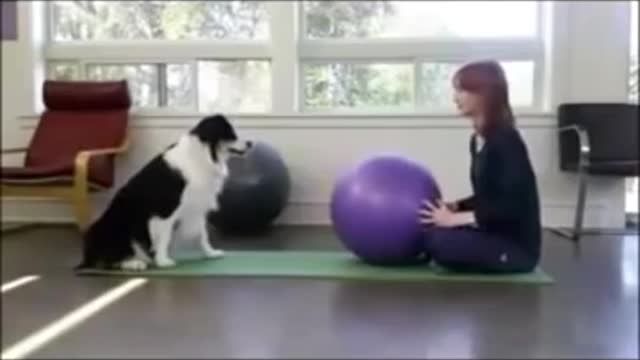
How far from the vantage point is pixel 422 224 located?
3.58 metres

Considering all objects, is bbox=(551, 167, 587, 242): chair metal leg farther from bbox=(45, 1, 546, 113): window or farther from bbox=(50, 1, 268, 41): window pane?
bbox=(50, 1, 268, 41): window pane

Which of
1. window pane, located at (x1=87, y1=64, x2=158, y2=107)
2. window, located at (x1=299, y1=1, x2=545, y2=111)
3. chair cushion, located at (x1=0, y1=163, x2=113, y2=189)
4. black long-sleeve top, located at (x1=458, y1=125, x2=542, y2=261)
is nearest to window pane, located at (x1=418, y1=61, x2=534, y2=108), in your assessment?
window, located at (x1=299, y1=1, x2=545, y2=111)

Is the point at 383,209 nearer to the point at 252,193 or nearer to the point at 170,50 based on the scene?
the point at 252,193

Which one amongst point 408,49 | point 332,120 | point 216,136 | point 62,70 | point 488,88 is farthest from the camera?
point 62,70

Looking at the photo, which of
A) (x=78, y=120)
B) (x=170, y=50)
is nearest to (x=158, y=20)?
(x=170, y=50)

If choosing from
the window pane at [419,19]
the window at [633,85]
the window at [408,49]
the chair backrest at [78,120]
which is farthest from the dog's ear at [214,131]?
the window at [633,85]

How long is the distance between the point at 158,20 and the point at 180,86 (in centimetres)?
42

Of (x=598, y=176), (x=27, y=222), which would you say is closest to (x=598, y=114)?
(x=598, y=176)

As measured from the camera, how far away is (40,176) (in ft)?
15.3

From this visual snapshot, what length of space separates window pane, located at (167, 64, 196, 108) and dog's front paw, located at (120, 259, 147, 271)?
2.01 meters

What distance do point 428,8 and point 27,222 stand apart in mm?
2569

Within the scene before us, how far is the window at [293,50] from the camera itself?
17.5ft

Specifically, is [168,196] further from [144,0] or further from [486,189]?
[144,0]

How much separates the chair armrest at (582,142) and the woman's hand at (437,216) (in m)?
1.24
